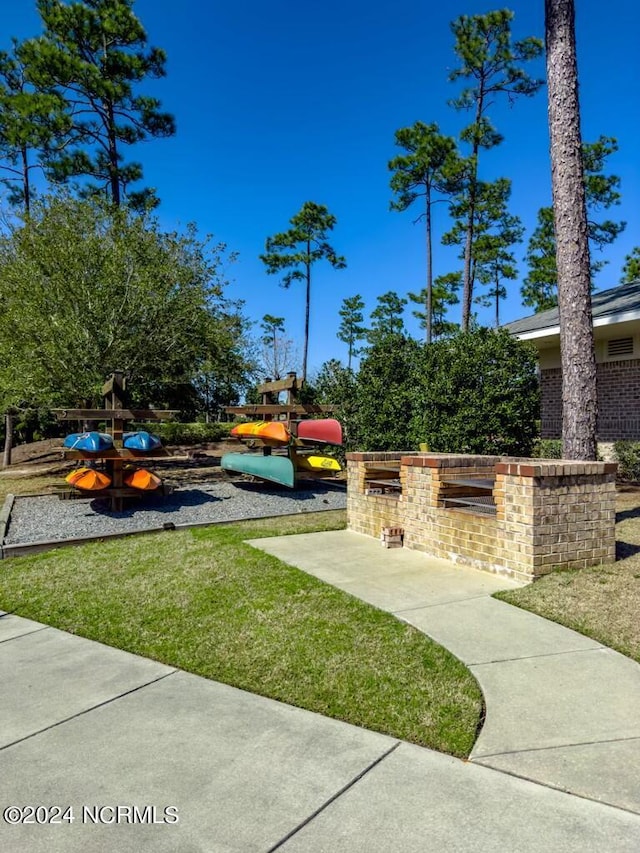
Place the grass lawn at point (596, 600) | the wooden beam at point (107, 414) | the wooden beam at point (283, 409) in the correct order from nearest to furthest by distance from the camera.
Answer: the grass lawn at point (596, 600) → the wooden beam at point (107, 414) → the wooden beam at point (283, 409)

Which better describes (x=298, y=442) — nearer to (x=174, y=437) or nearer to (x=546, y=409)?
(x=546, y=409)

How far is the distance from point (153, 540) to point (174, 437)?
16339 millimetres

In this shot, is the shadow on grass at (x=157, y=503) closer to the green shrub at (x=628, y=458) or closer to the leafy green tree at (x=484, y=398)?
the leafy green tree at (x=484, y=398)

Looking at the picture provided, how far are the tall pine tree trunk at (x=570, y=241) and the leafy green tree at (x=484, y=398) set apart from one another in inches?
118

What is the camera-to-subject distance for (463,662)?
3211mm

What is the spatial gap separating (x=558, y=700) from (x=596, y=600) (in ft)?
5.65

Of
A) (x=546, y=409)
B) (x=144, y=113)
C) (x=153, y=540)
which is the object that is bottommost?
(x=153, y=540)

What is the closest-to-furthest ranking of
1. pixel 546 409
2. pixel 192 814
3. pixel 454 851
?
1. pixel 454 851
2. pixel 192 814
3. pixel 546 409

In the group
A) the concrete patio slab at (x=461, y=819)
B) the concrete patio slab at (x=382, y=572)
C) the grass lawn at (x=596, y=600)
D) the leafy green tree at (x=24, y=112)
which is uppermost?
the leafy green tree at (x=24, y=112)

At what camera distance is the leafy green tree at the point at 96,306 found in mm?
10742

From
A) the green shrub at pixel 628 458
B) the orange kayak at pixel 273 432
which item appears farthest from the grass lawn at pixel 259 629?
the green shrub at pixel 628 458

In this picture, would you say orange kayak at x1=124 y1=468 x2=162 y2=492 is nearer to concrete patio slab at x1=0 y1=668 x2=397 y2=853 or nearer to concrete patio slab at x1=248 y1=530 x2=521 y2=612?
concrete patio slab at x1=248 y1=530 x2=521 y2=612

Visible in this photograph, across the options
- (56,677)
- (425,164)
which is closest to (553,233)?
(425,164)

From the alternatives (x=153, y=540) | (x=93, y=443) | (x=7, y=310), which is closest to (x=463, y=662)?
(x=153, y=540)
